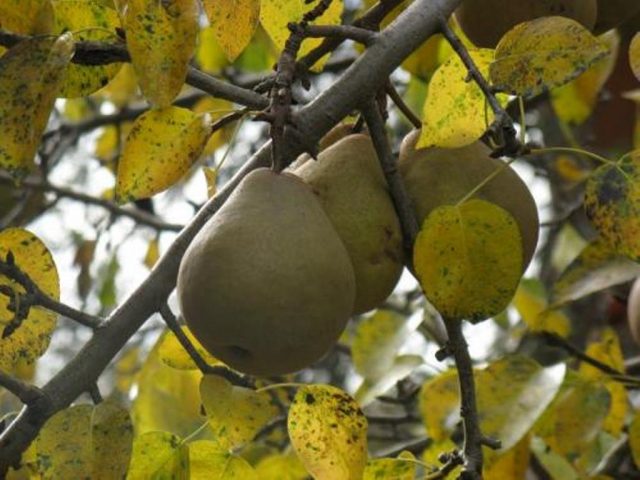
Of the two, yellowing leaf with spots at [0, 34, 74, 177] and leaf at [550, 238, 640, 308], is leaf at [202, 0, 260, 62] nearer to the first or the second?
yellowing leaf with spots at [0, 34, 74, 177]

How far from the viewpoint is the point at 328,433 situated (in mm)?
1116

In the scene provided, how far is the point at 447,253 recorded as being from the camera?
3.43 ft

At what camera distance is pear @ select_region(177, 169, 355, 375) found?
0.94 metres

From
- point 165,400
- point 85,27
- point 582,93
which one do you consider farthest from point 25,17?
point 582,93

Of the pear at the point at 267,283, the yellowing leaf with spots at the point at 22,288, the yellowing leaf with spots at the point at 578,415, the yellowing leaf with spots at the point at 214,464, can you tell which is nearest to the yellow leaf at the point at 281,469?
the yellowing leaf with spots at the point at 578,415

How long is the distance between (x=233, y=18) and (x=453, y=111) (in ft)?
0.62

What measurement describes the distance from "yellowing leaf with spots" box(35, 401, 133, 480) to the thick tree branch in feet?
0.11

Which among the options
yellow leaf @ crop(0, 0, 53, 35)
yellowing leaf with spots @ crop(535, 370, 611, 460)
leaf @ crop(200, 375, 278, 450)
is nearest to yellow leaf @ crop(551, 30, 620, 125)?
yellowing leaf with spots @ crop(535, 370, 611, 460)

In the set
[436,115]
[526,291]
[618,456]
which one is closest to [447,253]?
[436,115]

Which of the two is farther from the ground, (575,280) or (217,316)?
(217,316)

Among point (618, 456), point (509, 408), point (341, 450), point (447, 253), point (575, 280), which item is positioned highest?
point (447, 253)

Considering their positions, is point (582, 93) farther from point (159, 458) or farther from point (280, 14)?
point (159, 458)

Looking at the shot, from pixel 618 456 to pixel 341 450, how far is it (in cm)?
80

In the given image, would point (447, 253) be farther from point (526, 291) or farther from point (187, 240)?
point (526, 291)
